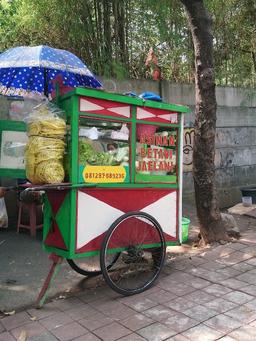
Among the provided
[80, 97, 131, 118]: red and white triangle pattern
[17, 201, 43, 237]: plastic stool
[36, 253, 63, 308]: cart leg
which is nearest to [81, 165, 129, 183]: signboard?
[80, 97, 131, 118]: red and white triangle pattern

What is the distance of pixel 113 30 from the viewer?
760cm

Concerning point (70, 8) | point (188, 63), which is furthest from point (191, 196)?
point (70, 8)

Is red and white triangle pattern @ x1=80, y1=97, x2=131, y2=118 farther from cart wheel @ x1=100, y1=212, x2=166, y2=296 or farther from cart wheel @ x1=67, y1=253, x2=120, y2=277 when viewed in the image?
cart wheel @ x1=67, y1=253, x2=120, y2=277

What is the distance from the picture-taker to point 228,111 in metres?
9.07

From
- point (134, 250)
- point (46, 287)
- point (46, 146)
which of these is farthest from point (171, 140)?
point (46, 287)

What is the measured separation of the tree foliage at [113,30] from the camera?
23.3 feet

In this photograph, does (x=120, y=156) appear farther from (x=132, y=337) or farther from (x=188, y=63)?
(x=188, y=63)

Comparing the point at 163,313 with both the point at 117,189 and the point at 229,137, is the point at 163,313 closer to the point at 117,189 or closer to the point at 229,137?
the point at 117,189

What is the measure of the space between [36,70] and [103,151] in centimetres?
212

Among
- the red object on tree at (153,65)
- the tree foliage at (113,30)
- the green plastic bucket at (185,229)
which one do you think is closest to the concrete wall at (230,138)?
the red object on tree at (153,65)

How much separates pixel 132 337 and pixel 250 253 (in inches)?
101

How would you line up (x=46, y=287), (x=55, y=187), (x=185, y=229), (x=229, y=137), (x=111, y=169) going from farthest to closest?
1. (x=229, y=137)
2. (x=185, y=229)
3. (x=111, y=169)
4. (x=46, y=287)
5. (x=55, y=187)

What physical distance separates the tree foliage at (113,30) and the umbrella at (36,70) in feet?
5.49

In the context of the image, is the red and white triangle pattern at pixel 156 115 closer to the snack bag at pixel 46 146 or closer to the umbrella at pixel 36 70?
the snack bag at pixel 46 146
